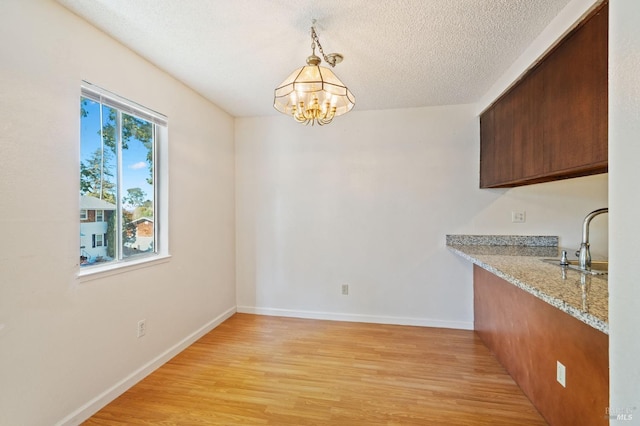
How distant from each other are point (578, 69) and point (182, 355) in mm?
3525

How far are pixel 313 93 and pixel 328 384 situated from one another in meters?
2.07

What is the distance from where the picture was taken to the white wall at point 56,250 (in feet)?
4.75

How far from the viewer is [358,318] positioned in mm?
3371

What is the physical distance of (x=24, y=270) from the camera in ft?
4.91

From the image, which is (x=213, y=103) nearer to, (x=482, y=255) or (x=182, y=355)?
(x=182, y=355)

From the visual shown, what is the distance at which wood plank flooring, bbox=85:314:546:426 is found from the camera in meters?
1.82

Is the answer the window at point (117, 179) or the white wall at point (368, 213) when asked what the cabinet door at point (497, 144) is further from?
the window at point (117, 179)

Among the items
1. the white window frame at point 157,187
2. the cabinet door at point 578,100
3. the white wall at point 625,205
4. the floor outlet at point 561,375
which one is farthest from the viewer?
the white window frame at point 157,187

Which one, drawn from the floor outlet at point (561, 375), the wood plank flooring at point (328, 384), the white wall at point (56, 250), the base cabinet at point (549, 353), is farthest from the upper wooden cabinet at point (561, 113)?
the white wall at point (56, 250)

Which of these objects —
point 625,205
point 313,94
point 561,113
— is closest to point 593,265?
point 561,113

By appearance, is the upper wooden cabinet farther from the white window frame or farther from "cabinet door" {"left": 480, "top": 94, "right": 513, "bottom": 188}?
the white window frame

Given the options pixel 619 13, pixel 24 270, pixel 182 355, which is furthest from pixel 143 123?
pixel 619 13

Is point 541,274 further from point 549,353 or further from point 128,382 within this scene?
point 128,382

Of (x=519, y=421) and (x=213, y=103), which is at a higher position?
(x=213, y=103)
